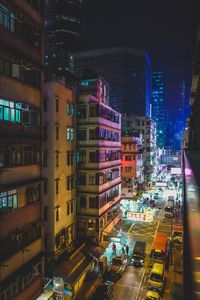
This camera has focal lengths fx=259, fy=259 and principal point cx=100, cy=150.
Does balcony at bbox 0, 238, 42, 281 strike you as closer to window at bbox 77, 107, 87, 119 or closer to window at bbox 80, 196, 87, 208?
window at bbox 80, 196, 87, 208

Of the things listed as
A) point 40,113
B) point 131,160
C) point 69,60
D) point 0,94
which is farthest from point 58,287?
point 69,60

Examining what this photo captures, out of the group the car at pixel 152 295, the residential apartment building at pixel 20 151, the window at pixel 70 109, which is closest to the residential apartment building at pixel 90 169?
the window at pixel 70 109

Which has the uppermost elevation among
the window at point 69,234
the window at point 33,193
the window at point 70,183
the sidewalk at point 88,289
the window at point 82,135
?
the window at point 82,135

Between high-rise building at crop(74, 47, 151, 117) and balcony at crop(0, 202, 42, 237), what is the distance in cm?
16222

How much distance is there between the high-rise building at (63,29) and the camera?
169387mm

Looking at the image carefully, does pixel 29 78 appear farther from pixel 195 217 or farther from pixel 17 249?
pixel 195 217

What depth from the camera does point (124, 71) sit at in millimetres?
174375

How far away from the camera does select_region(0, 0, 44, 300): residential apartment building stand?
1619 cm

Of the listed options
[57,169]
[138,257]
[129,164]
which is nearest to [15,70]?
[57,169]

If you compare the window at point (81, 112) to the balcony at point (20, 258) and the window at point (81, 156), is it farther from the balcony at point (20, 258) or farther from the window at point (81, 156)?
the balcony at point (20, 258)

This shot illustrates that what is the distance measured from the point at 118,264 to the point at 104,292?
675cm

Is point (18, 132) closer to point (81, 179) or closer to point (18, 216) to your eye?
point (18, 216)

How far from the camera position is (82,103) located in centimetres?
3669

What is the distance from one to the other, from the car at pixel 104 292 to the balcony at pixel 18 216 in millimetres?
11666
